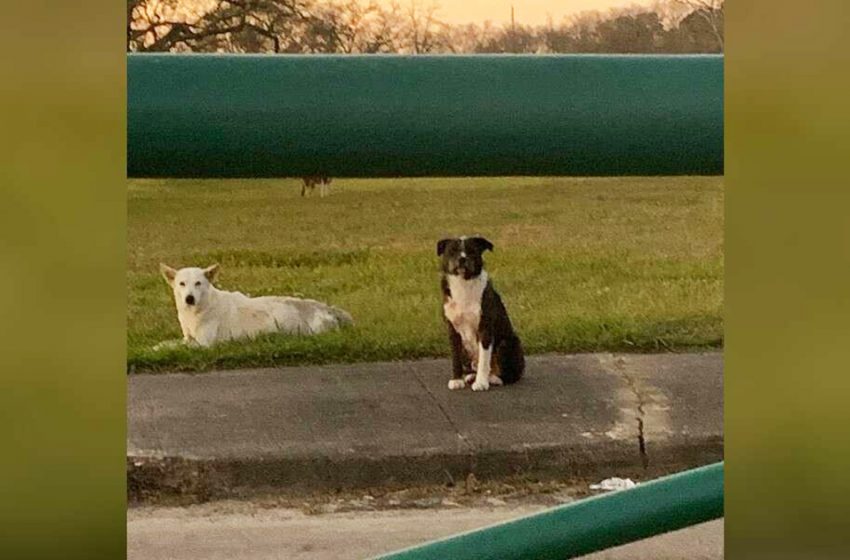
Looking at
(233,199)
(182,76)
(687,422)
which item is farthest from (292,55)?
(233,199)

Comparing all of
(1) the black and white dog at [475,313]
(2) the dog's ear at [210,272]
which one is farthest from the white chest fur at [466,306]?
(2) the dog's ear at [210,272]

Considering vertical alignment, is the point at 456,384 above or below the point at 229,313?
below

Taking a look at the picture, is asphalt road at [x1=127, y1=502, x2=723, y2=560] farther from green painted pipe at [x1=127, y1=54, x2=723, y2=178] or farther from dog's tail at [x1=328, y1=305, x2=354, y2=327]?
green painted pipe at [x1=127, y1=54, x2=723, y2=178]

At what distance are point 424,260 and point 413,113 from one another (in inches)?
136

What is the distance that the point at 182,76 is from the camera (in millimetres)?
188

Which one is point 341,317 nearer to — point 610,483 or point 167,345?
point 167,345

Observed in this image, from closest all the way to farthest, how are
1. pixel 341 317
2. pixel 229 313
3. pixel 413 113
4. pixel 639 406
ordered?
pixel 413 113 → pixel 639 406 → pixel 229 313 → pixel 341 317

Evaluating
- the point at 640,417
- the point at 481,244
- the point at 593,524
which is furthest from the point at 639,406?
the point at 593,524

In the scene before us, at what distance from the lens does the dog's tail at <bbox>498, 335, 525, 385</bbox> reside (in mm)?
2312

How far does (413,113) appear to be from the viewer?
0.19m

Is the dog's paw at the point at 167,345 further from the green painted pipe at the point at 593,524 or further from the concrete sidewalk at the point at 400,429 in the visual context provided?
the green painted pipe at the point at 593,524

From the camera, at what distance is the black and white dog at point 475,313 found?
2258mm

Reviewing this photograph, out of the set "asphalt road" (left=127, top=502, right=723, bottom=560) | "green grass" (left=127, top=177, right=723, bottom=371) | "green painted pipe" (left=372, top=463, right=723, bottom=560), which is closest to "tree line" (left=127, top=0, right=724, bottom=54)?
"green grass" (left=127, top=177, right=723, bottom=371)
